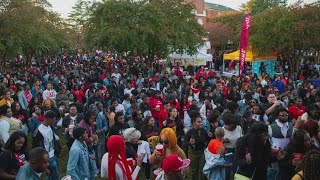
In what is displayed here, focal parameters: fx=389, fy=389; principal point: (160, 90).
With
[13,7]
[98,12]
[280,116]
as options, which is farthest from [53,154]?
[98,12]

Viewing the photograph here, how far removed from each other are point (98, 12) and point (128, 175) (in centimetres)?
1817

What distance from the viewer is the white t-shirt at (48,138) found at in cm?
624

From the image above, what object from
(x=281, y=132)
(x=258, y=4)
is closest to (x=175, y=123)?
(x=281, y=132)

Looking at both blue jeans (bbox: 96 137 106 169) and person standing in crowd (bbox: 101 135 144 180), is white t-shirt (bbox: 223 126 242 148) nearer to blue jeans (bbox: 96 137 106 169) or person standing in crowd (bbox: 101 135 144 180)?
person standing in crowd (bbox: 101 135 144 180)

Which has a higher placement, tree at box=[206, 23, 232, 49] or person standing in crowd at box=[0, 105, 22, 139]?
tree at box=[206, 23, 232, 49]

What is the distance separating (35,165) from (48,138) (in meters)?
2.22

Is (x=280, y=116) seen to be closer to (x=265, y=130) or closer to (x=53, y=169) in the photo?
(x=265, y=130)

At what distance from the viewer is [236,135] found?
6398 mm

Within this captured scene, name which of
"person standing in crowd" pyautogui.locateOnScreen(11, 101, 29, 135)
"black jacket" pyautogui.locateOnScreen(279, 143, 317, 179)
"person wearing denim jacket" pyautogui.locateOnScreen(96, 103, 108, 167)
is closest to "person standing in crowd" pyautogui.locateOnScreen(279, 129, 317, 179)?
"black jacket" pyautogui.locateOnScreen(279, 143, 317, 179)

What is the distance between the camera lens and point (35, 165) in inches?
162

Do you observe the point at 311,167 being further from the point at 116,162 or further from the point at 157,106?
the point at 157,106

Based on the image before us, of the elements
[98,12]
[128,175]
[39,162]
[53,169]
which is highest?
[98,12]

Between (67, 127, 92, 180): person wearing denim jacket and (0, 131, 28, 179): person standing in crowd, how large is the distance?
0.60 metres

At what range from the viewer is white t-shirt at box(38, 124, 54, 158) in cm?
624
